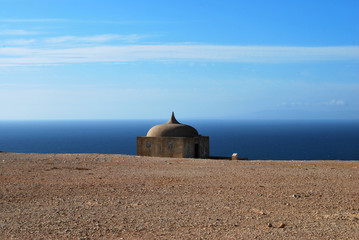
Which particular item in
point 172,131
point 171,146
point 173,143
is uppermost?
point 172,131

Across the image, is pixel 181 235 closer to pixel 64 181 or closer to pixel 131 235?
pixel 131 235

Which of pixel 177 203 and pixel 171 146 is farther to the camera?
pixel 171 146

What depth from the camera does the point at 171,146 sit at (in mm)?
24516

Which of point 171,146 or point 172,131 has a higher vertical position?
point 172,131

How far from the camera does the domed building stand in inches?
959

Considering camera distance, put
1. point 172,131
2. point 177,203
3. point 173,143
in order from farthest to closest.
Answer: point 172,131, point 173,143, point 177,203

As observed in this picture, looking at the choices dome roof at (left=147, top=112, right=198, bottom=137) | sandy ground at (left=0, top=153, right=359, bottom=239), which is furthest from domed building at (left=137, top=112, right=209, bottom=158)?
sandy ground at (left=0, top=153, right=359, bottom=239)

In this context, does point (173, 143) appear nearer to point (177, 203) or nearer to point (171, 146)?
point (171, 146)

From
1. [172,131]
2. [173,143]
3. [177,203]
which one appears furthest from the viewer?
[172,131]

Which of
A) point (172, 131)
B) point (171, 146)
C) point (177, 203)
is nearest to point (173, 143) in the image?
point (171, 146)

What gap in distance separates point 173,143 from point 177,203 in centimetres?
1566

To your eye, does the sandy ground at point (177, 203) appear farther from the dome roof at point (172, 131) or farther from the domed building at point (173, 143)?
the dome roof at point (172, 131)

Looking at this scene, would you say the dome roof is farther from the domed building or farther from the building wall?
the building wall

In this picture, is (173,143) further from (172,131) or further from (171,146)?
Result: (172,131)
